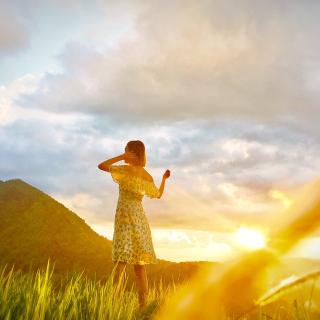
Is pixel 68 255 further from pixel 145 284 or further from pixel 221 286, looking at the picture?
pixel 221 286

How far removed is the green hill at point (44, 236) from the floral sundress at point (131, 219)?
786cm

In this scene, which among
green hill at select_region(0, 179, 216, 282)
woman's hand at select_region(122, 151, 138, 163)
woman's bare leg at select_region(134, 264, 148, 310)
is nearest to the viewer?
woman's bare leg at select_region(134, 264, 148, 310)

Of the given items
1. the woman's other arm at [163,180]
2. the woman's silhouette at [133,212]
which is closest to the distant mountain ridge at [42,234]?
the woman's other arm at [163,180]

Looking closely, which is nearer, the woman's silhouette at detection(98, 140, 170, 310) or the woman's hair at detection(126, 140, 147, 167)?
the woman's silhouette at detection(98, 140, 170, 310)

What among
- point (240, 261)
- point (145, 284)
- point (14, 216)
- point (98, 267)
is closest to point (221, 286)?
point (240, 261)

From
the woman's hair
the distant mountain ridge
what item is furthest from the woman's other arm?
the distant mountain ridge

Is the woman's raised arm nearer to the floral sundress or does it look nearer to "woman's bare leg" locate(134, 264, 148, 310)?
the floral sundress

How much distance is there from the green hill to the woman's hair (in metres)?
8.19

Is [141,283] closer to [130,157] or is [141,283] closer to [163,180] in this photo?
[163,180]

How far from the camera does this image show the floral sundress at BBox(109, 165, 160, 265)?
742 centimetres

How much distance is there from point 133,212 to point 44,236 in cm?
1334

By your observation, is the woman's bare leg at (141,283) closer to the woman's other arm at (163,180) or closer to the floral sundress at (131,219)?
the floral sundress at (131,219)

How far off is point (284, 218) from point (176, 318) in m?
0.20

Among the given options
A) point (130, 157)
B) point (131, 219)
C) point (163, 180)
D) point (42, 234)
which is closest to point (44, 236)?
point (42, 234)
